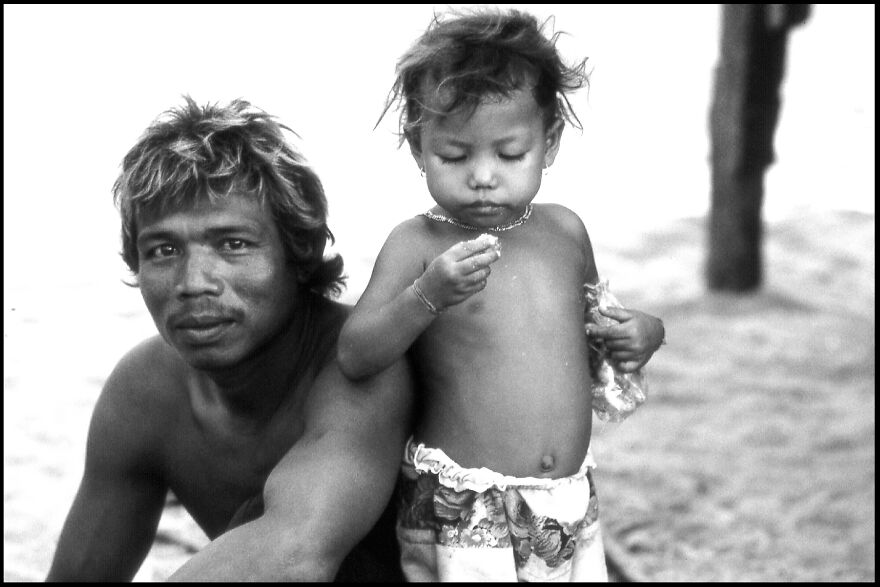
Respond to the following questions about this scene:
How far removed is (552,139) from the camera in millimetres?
2611

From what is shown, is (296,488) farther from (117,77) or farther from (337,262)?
(117,77)

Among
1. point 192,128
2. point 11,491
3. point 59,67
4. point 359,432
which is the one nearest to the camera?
point 359,432

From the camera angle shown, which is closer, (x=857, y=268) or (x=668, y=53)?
(x=857, y=268)

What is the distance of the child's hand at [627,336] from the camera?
8.85ft

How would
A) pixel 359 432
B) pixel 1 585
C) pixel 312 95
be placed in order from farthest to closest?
pixel 312 95 → pixel 1 585 → pixel 359 432

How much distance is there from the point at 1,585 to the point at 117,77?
17.7 ft

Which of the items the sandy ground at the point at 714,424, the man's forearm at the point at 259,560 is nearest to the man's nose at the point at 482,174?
the man's forearm at the point at 259,560

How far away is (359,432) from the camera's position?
8.39 feet

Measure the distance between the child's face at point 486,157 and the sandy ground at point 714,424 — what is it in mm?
2157

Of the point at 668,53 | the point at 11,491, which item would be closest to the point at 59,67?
the point at 668,53

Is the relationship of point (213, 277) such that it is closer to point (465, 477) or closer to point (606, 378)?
point (465, 477)

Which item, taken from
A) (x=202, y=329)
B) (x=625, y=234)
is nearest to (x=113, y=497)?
(x=202, y=329)

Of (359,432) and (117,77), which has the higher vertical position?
(359,432)

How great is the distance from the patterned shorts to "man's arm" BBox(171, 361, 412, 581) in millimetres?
82
